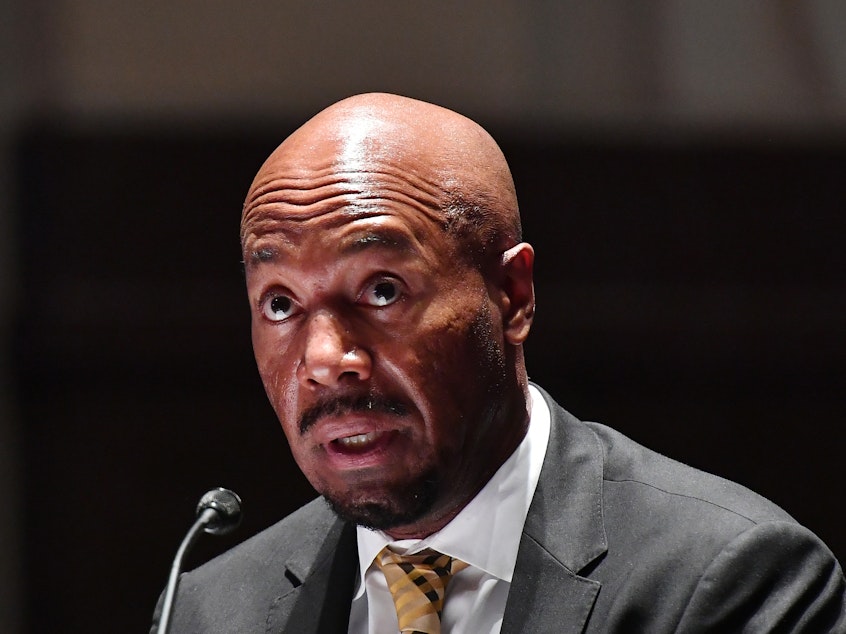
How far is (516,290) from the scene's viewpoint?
2152mm

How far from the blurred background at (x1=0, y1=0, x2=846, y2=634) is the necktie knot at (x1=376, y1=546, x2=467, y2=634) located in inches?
35.1

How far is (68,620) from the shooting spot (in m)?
3.12

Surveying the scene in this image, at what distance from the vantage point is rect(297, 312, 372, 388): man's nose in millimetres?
1950

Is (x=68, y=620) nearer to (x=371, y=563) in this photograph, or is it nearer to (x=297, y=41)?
(x=371, y=563)

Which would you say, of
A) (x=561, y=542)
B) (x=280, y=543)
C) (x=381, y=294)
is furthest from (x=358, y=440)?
(x=280, y=543)

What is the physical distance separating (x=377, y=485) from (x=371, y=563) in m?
0.25

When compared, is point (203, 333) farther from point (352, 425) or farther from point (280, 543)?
point (352, 425)

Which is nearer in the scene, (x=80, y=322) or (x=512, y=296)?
(x=512, y=296)

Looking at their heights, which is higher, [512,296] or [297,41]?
[297,41]

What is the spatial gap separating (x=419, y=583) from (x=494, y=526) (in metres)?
0.15

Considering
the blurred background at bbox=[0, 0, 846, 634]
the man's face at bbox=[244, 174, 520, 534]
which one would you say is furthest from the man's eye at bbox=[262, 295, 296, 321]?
the blurred background at bbox=[0, 0, 846, 634]

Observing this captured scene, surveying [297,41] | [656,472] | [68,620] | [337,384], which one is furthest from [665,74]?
[68,620]

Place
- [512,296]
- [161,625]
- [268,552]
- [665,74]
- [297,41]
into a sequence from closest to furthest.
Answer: [161,625] → [512,296] → [268,552] → [665,74] → [297,41]

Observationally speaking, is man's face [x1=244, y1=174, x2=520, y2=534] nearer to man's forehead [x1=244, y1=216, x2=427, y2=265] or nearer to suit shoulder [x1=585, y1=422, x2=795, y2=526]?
man's forehead [x1=244, y1=216, x2=427, y2=265]
